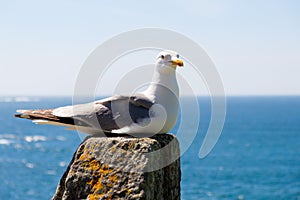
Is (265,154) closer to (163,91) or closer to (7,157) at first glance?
(7,157)

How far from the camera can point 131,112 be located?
565 centimetres

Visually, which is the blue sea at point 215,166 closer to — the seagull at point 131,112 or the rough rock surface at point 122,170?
the seagull at point 131,112

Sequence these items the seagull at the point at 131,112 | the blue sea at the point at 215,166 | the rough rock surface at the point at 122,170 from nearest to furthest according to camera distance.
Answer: the rough rock surface at the point at 122,170
the seagull at the point at 131,112
the blue sea at the point at 215,166

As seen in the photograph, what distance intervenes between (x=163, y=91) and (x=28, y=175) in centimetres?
6525

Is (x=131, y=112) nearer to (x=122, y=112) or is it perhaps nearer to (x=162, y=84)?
(x=122, y=112)

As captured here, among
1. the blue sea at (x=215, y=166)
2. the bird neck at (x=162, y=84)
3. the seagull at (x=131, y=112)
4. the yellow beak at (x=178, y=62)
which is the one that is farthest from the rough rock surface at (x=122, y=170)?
the blue sea at (x=215, y=166)

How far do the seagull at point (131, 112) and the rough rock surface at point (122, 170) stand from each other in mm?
300

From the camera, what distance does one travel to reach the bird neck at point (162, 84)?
567 centimetres

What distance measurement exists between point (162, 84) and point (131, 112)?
21.1 inches

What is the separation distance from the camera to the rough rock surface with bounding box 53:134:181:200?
468cm

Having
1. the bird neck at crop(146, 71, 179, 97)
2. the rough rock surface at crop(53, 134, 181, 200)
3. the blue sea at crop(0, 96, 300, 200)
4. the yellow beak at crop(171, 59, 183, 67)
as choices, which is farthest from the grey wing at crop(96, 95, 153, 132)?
Answer: the blue sea at crop(0, 96, 300, 200)

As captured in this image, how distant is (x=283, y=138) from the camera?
110 m

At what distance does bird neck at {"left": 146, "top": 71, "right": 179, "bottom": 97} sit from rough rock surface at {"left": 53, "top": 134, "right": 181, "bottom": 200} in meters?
0.70

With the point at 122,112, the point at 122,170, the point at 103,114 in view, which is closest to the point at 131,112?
the point at 122,112
